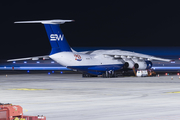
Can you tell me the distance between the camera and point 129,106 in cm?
1791

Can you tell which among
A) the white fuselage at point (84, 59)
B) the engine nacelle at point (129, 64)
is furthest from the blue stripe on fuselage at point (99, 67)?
the engine nacelle at point (129, 64)

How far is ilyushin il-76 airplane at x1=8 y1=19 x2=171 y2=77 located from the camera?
4494cm

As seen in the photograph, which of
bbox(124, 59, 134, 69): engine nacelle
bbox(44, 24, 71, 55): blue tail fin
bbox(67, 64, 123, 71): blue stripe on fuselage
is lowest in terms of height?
bbox(67, 64, 123, 71): blue stripe on fuselage

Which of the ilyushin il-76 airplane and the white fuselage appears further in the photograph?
the white fuselage

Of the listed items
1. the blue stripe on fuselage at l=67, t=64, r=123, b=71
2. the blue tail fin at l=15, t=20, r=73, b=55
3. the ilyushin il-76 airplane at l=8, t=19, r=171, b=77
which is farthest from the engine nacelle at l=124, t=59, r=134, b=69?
the blue tail fin at l=15, t=20, r=73, b=55

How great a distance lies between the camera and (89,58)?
156ft

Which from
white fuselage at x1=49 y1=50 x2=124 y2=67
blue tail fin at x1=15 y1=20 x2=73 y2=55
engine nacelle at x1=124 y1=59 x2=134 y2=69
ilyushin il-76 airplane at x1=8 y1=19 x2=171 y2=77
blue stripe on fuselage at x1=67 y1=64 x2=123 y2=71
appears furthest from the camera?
engine nacelle at x1=124 y1=59 x2=134 y2=69

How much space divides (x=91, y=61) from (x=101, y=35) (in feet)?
300

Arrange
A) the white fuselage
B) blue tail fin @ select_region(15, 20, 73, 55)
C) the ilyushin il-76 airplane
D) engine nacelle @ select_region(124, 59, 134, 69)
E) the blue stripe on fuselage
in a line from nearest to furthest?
1. blue tail fin @ select_region(15, 20, 73, 55)
2. the ilyushin il-76 airplane
3. the white fuselage
4. the blue stripe on fuselage
5. engine nacelle @ select_region(124, 59, 134, 69)

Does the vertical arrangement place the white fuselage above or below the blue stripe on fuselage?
above

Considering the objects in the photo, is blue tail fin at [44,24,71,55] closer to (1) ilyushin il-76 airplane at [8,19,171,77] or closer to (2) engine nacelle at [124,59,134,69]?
(1) ilyushin il-76 airplane at [8,19,171,77]

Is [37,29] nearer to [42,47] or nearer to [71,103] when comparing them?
[42,47]

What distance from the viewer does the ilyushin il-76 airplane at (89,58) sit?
4494 cm

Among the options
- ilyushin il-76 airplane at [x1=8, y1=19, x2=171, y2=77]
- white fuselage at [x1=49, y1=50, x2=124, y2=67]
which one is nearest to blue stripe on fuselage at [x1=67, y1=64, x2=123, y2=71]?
ilyushin il-76 airplane at [x1=8, y1=19, x2=171, y2=77]
